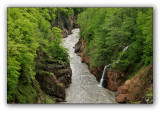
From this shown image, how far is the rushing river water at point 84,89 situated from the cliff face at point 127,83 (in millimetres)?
671

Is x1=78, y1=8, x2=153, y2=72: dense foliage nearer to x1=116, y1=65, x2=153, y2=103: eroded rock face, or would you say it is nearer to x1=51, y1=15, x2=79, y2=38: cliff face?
x1=116, y1=65, x2=153, y2=103: eroded rock face

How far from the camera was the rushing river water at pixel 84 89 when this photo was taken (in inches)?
512

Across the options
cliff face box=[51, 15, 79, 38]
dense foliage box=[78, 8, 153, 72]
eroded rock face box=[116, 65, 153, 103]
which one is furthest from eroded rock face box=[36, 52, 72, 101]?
cliff face box=[51, 15, 79, 38]

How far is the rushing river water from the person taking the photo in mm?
13016

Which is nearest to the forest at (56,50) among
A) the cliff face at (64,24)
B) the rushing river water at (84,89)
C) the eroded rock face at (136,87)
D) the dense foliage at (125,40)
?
the dense foliage at (125,40)

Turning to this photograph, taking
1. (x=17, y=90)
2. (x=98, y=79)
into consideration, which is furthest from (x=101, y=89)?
(x=17, y=90)

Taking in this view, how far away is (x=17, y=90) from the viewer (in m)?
8.88

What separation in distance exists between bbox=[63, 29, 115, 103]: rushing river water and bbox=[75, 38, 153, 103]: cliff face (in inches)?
26.4

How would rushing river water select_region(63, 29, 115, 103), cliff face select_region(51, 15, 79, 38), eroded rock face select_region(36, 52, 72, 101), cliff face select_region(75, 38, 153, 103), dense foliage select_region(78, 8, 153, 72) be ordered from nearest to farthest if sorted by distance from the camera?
1. cliff face select_region(75, 38, 153, 103)
2. rushing river water select_region(63, 29, 115, 103)
3. eroded rock face select_region(36, 52, 72, 101)
4. dense foliage select_region(78, 8, 153, 72)
5. cliff face select_region(51, 15, 79, 38)

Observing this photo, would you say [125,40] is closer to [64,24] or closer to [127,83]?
[127,83]

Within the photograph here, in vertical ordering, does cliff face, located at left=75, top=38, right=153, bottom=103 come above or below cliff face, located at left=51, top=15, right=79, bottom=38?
below

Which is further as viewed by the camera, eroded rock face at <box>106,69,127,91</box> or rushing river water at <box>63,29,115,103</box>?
eroded rock face at <box>106,69,127,91</box>

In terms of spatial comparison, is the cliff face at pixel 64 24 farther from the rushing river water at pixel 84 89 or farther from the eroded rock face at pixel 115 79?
the eroded rock face at pixel 115 79
